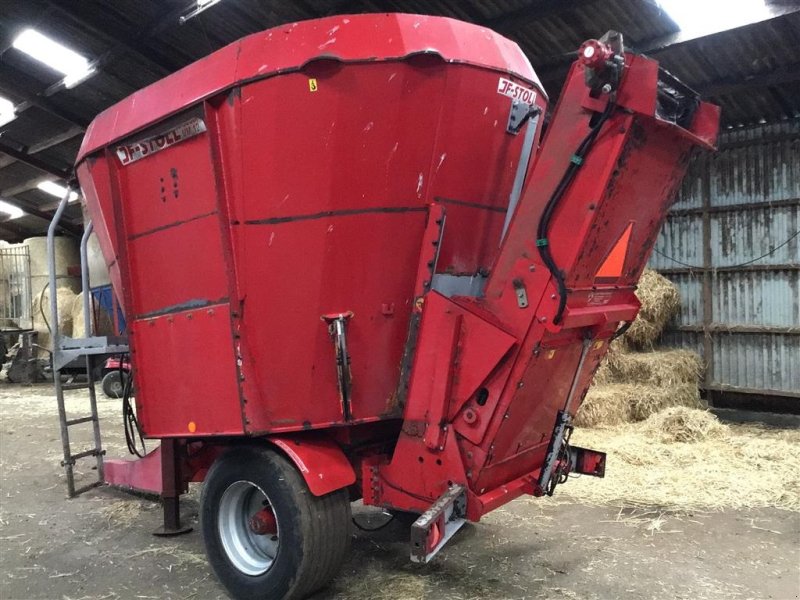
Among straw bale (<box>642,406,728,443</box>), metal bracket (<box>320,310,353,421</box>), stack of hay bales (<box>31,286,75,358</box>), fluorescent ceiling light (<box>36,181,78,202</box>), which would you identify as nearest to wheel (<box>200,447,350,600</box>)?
metal bracket (<box>320,310,353,421</box>)

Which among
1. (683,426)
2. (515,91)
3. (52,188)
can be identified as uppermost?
(52,188)

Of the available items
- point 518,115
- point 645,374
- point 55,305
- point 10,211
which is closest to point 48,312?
point 10,211

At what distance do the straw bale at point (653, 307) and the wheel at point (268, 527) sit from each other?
655 cm

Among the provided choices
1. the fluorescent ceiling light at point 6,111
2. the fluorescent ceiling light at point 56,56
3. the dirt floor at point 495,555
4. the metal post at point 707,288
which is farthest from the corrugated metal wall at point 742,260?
the fluorescent ceiling light at point 6,111

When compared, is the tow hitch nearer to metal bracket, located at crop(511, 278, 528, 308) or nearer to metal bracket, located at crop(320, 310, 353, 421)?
metal bracket, located at crop(511, 278, 528, 308)

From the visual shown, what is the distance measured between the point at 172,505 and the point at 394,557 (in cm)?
161

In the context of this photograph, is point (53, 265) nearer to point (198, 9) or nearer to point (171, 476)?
point (171, 476)

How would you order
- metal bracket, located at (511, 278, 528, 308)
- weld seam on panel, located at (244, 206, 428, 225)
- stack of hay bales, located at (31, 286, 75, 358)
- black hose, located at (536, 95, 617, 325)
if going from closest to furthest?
1. black hose, located at (536, 95, 617, 325)
2. metal bracket, located at (511, 278, 528, 308)
3. weld seam on panel, located at (244, 206, 428, 225)
4. stack of hay bales, located at (31, 286, 75, 358)

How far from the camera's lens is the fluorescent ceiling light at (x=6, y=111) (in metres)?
13.0

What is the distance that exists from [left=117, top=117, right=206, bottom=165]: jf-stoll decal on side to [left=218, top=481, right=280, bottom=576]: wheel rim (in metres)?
1.92

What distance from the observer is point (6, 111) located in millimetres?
13430

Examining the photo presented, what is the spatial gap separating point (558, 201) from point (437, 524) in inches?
61.3

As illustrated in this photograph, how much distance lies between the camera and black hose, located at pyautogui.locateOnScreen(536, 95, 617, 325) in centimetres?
263

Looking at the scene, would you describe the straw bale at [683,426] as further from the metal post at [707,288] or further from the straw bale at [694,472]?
the metal post at [707,288]
